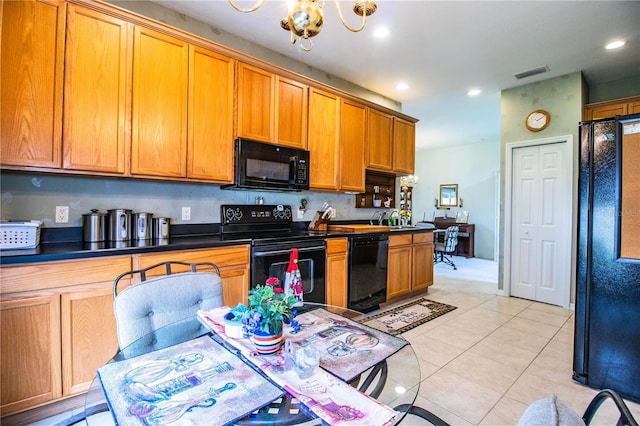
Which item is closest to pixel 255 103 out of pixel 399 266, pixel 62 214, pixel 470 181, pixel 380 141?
pixel 62 214

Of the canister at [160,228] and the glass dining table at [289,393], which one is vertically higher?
the canister at [160,228]

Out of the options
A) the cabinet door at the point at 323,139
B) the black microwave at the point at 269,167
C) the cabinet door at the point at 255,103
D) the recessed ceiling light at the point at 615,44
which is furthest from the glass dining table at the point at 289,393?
the recessed ceiling light at the point at 615,44

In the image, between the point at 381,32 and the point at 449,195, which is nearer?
the point at 381,32

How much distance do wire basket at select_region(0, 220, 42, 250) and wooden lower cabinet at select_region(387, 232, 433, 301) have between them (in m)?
3.17

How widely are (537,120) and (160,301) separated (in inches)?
185

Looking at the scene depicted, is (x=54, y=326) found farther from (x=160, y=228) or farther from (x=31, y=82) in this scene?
(x=31, y=82)

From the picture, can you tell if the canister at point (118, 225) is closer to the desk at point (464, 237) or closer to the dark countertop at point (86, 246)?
the dark countertop at point (86, 246)

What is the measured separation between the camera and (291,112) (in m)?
3.12

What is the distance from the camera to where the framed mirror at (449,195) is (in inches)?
313

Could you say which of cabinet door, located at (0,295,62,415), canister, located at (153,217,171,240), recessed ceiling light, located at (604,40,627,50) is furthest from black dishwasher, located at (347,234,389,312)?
recessed ceiling light, located at (604,40,627,50)

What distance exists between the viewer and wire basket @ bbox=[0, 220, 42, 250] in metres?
1.69

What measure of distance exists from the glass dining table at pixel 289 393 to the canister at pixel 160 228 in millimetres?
1281

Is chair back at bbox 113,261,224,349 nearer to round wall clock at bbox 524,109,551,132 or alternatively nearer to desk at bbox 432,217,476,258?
round wall clock at bbox 524,109,551,132

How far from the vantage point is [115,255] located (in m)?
1.84
